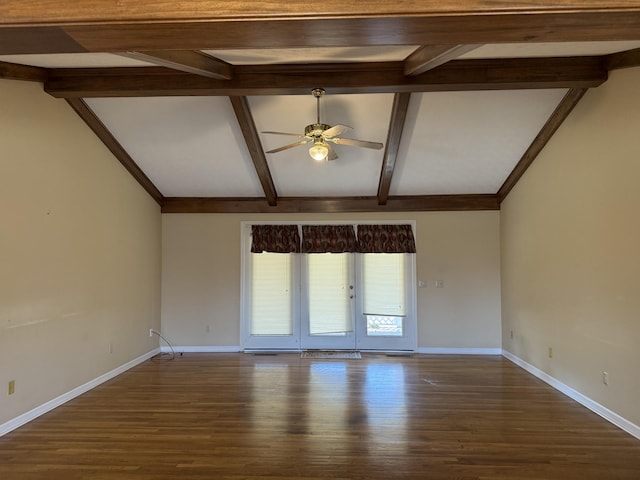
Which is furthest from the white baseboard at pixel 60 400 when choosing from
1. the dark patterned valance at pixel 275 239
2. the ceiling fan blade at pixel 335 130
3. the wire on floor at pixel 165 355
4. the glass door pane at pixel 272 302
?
the ceiling fan blade at pixel 335 130

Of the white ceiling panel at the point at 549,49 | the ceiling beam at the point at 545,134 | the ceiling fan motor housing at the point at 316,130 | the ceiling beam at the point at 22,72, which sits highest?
the white ceiling panel at the point at 549,49

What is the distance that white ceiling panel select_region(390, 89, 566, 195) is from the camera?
4164mm

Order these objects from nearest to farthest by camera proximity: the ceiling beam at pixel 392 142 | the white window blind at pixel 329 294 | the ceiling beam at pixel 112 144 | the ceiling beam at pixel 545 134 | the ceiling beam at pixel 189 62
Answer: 1. the ceiling beam at pixel 189 62
2. the ceiling beam at pixel 545 134
3. the ceiling beam at pixel 392 142
4. the ceiling beam at pixel 112 144
5. the white window blind at pixel 329 294

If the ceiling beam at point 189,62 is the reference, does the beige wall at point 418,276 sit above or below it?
below

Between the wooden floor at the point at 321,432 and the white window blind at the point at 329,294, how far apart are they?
141 cm

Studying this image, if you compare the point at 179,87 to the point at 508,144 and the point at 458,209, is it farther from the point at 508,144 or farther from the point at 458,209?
the point at 458,209

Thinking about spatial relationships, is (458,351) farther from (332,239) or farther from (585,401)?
(332,239)

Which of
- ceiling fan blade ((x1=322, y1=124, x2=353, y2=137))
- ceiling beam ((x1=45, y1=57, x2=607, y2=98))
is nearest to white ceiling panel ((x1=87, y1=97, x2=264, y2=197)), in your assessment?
ceiling beam ((x1=45, y1=57, x2=607, y2=98))

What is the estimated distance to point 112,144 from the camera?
484 centimetres

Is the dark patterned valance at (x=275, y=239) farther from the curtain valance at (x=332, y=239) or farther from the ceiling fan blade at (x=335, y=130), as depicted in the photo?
the ceiling fan blade at (x=335, y=130)

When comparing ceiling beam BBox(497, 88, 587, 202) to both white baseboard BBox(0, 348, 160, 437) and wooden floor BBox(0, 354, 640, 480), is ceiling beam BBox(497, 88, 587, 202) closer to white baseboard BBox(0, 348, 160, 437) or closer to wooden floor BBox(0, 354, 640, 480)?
wooden floor BBox(0, 354, 640, 480)

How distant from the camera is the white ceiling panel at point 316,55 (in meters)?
3.26

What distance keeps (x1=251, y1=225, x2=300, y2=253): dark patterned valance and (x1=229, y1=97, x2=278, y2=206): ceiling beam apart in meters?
0.47

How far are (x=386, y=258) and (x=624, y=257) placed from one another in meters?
3.38
